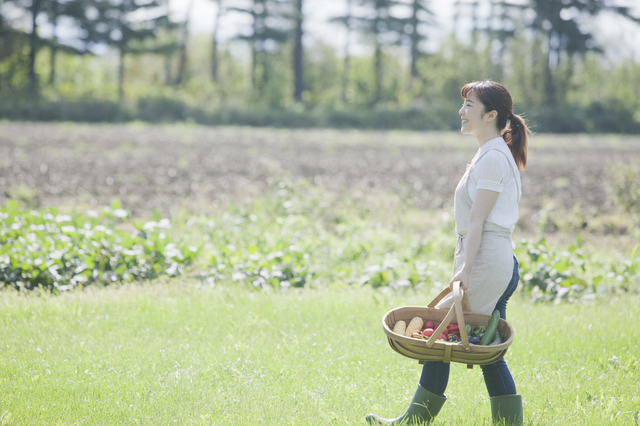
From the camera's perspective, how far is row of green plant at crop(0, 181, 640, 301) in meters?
5.97

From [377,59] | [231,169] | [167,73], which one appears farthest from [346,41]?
[231,169]

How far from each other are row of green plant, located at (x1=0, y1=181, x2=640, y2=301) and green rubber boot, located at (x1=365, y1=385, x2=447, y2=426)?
2.64 metres

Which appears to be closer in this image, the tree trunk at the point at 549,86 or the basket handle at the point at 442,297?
the basket handle at the point at 442,297

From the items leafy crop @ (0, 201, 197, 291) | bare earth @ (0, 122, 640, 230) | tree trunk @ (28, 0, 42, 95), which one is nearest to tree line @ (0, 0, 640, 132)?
tree trunk @ (28, 0, 42, 95)

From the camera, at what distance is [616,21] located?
1556 inches

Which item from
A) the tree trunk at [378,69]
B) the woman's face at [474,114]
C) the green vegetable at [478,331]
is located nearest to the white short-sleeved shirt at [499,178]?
the woman's face at [474,114]

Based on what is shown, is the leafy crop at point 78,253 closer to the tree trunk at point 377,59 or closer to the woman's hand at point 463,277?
the woman's hand at point 463,277

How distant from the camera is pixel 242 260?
20.8 feet

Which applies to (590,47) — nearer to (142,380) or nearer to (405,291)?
(405,291)

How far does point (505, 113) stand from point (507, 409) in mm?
1760

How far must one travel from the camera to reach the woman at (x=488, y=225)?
2959 millimetres

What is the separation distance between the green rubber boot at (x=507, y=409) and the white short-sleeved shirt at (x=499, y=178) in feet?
3.37

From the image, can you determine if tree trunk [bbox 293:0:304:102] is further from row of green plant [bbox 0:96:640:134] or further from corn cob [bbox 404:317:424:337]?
corn cob [bbox 404:317:424:337]

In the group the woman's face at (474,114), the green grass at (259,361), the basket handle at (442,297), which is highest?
the woman's face at (474,114)
